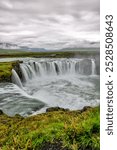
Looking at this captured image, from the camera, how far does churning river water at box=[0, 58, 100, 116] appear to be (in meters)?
11.6

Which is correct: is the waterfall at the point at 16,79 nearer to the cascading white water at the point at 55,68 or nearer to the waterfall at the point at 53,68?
the waterfall at the point at 53,68

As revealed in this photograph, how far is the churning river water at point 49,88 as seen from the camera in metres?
11.6

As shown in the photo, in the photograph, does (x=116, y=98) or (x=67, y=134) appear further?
(x=67, y=134)

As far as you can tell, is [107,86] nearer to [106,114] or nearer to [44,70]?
[106,114]

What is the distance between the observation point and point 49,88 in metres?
19.0

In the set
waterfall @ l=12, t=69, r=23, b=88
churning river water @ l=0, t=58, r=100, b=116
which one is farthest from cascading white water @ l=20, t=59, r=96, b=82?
waterfall @ l=12, t=69, r=23, b=88

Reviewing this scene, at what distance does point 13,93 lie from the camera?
13695 millimetres

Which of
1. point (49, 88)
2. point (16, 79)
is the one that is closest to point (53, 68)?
point (49, 88)

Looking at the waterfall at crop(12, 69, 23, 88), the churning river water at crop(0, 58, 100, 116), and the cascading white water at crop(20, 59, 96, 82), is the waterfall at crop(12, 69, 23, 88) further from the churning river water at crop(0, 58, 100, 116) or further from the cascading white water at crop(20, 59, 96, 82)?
the cascading white water at crop(20, 59, 96, 82)

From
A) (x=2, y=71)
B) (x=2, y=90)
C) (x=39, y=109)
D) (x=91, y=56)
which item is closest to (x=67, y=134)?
(x=39, y=109)

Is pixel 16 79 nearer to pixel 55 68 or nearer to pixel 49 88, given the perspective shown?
pixel 49 88

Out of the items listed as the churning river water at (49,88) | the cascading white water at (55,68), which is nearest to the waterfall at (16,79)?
the churning river water at (49,88)

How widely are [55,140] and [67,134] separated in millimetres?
144

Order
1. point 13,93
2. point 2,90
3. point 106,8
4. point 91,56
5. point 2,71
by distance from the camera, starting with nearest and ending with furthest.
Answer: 1. point 106,8
2. point 13,93
3. point 2,90
4. point 2,71
5. point 91,56
